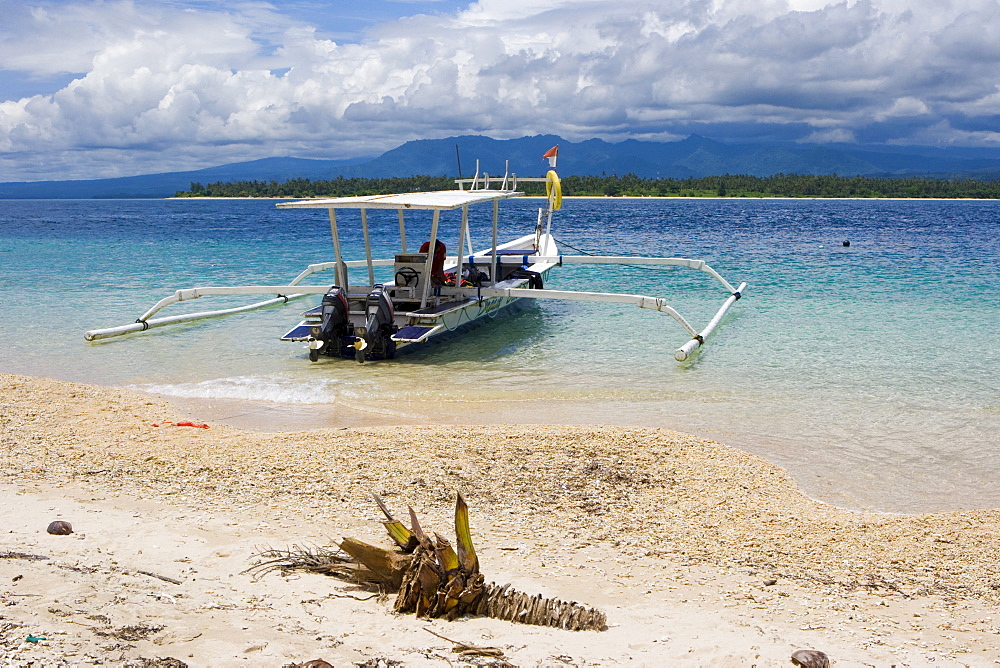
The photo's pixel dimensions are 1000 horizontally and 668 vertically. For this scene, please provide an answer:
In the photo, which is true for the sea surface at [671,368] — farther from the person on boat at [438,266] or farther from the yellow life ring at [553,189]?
the yellow life ring at [553,189]

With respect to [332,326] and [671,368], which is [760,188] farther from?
[332,326]

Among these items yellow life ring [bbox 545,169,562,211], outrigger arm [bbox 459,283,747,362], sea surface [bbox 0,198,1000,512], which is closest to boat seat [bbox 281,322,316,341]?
sea surface [bbox 0,198,1000,512]

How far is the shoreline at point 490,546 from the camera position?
3.06m

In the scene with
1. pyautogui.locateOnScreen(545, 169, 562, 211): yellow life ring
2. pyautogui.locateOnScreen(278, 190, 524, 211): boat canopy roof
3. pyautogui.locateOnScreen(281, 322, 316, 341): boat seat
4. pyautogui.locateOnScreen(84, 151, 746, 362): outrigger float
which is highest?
pyautogui.locateOnScreen(545, 169, 562, 211): yellow life ring

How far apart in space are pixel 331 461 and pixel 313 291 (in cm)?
596

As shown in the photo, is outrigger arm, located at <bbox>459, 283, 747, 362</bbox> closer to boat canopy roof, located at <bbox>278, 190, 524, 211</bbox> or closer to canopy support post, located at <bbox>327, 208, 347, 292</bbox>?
boat canopy roof, located at <bbox>278, 190, 524, 211</bbox>

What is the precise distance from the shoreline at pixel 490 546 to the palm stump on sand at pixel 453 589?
3.6 inches

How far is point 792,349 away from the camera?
10453 mm

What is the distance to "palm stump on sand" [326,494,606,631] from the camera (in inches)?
130

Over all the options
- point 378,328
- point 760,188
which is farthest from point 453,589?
point 760,188

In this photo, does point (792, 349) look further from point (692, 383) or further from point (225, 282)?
point (225, 282)

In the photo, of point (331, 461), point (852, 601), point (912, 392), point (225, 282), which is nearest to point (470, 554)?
point (852, 601)

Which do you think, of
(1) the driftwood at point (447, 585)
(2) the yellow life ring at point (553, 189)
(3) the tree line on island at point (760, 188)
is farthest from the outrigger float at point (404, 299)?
(3) the tree line on island at point (760, 188)

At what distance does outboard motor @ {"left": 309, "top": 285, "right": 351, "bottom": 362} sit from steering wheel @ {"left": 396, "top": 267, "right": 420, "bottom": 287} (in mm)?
952
